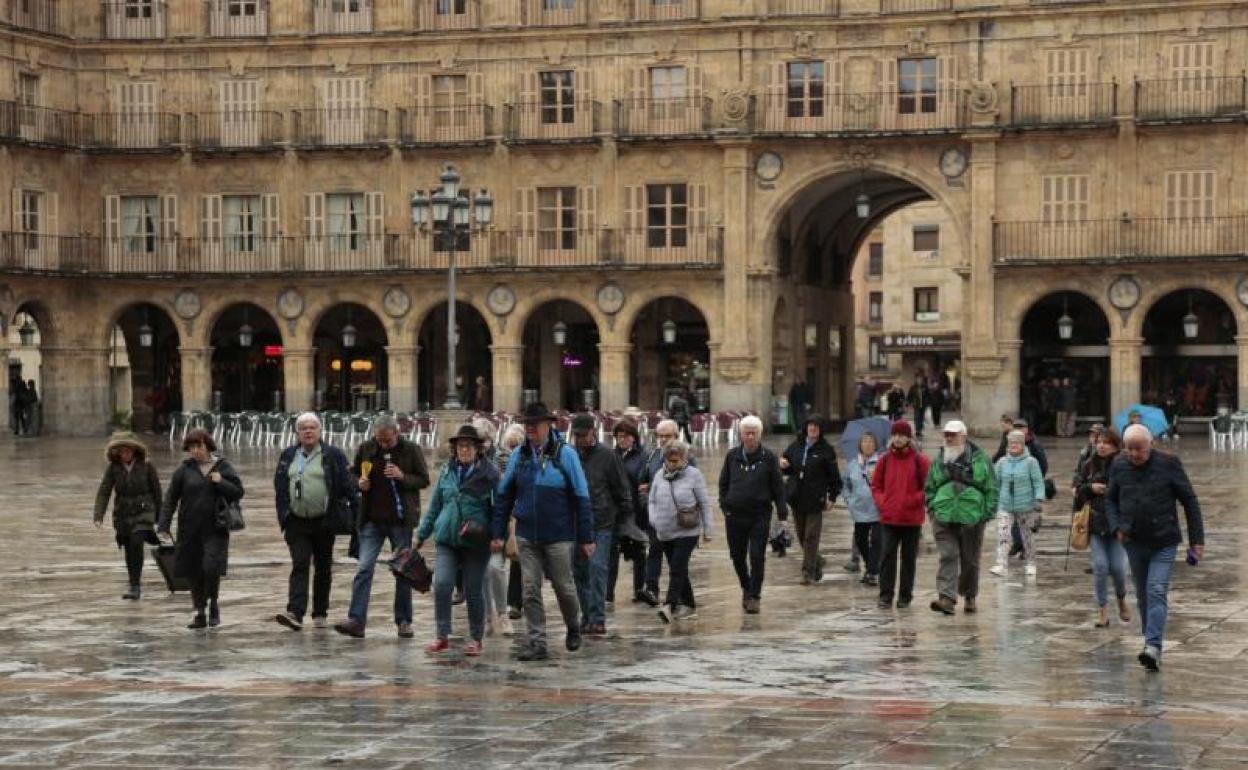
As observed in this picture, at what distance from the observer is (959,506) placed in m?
18.1

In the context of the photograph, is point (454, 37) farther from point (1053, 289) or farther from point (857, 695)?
point (857, 695)

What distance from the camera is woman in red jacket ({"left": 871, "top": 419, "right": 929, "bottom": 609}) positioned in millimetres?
18281

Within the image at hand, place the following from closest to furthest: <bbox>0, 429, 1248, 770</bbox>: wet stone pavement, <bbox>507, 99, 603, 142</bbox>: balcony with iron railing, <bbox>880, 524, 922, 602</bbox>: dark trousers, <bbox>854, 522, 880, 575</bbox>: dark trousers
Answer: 1. <bbox>0, 429, 1248, 770</bbox>: wet stone pavement
2. <bbox>880, 524, 922, 602</bbox>: dark trousers
3. <bbox>854, 522, 880, 575</bbox>: dark trousers
4. <bbox>507, 99, 603, 142</bbox>: balcony with iron railing

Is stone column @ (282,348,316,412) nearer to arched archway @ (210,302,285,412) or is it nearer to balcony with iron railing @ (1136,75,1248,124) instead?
arched archway @ (210,302,285,412)

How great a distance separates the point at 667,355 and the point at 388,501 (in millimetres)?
42873

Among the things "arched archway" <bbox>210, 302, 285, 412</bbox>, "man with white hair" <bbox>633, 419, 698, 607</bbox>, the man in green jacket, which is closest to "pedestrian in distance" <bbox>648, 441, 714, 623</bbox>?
"man with white hair" <bbox>633, 419, 698, 607</bbox>

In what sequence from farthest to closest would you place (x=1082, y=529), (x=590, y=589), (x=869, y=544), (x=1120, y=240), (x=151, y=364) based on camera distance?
(x=151, y=364), (x=1120, y=240), (x=869, y=544), (x=1082, y=529), (x=590, y=589)

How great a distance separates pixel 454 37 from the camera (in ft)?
184

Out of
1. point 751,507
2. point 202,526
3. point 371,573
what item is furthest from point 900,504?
point 202,526

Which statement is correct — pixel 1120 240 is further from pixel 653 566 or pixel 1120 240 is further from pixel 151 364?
pixel 653 566

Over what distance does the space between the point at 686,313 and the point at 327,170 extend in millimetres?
9725

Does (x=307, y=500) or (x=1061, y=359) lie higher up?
(x=1061, y=359)

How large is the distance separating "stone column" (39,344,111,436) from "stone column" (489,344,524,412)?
10.4 metres

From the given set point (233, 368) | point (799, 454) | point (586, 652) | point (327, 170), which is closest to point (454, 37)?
point (327, 170)
